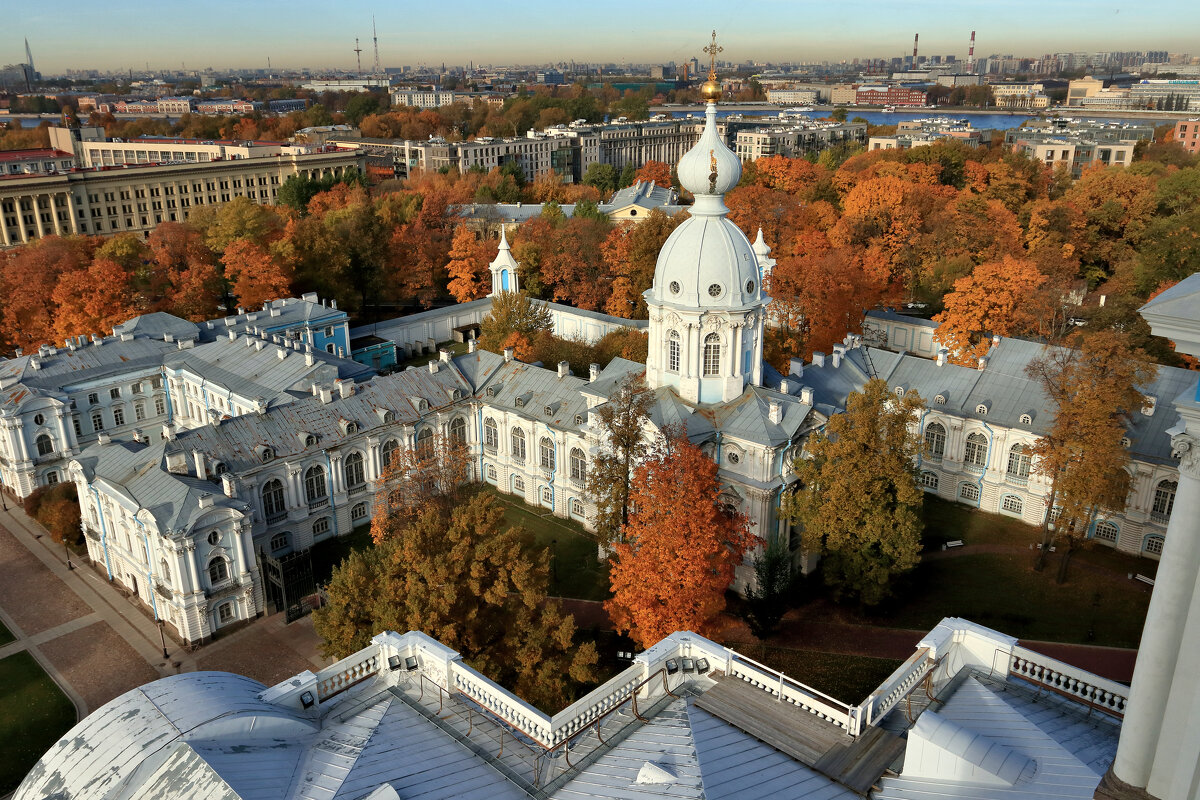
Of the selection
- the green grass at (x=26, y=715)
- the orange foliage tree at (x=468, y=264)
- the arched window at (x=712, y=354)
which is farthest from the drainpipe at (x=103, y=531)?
the orange foliage tree at (x=468, y=264)

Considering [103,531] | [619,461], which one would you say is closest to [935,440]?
[619,461]

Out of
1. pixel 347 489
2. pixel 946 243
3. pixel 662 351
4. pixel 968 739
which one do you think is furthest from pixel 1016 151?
pixel 968 739

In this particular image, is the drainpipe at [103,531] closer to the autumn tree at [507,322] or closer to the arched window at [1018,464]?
the autumn tree at [507,322]

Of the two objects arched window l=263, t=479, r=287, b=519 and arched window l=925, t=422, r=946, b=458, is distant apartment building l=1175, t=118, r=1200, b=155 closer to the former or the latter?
arched window l=925, t=422, r=946, b=458

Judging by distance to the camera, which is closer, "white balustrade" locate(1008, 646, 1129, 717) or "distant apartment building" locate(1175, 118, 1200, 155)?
"white balustrade" locate(1008, 646, 1129, 717)

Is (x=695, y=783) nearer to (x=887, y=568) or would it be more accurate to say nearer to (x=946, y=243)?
(x=887, y=568)

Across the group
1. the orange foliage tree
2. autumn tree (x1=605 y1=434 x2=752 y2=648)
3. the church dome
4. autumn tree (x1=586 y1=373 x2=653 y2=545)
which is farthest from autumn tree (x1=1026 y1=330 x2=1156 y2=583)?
the orange foliage tree

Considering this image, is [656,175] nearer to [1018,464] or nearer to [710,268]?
[1018,464]
